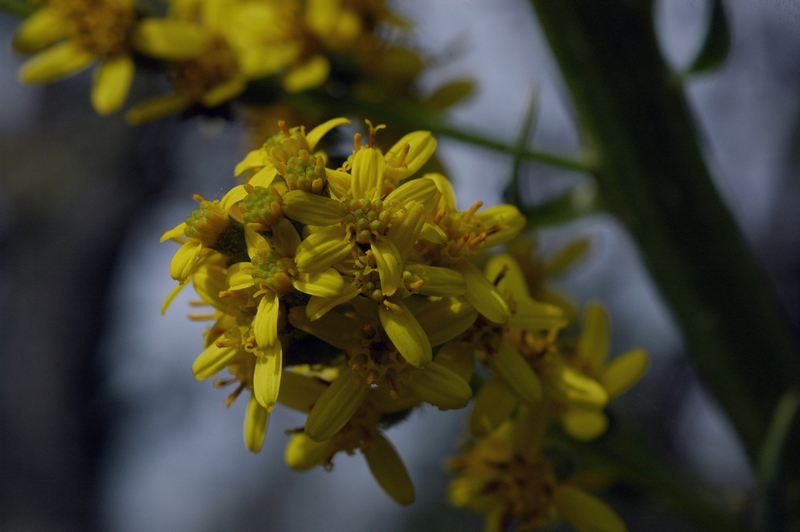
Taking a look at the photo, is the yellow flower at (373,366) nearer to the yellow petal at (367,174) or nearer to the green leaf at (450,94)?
the yellow petal at (367,174)

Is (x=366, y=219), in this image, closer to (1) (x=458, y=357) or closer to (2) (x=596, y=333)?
(1) (x=458, y=357)

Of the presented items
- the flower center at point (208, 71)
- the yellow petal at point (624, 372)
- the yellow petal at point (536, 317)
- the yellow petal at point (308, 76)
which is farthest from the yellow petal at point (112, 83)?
the yellow petal at point (624, 372)

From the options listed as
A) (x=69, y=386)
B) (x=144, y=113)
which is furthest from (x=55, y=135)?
(x=144, y=113)

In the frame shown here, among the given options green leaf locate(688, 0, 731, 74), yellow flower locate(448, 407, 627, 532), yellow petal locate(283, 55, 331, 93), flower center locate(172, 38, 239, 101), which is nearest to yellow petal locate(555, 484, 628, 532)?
yellow flower locate(448, 407, 627, 532)

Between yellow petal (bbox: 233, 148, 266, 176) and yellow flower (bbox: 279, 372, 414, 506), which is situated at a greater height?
yellow petal (bbox: 233, 148, 266, 176)

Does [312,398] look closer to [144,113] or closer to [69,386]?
[144,113]

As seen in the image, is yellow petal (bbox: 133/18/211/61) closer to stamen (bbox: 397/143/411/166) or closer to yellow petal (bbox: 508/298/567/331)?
stamen (bbox: 397/143/411/166)

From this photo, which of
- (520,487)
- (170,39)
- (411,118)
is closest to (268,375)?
(520,487)
